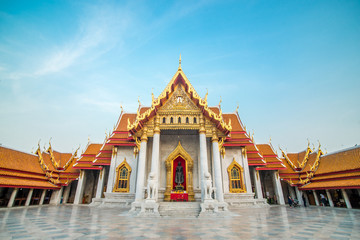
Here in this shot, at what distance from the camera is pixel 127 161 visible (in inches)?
590

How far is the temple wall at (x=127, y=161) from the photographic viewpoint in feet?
46.5

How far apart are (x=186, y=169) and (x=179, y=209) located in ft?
12.2

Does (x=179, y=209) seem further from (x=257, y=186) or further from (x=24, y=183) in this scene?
(x=24, y=183)

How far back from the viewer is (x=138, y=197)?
33.0 ft

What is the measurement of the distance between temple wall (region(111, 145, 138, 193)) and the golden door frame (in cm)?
304

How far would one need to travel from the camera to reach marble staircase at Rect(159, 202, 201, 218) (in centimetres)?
919

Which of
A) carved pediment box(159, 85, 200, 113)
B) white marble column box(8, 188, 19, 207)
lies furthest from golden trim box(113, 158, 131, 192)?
white marble column box(8, 188, 19, 207)

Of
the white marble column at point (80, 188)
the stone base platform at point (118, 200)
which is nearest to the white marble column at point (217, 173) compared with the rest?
the stone base platform at point (118, 200)

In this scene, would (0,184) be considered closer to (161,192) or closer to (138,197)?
(138,197)

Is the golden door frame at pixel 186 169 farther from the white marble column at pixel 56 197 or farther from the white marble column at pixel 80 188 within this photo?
the white marble column at pixel 56 197

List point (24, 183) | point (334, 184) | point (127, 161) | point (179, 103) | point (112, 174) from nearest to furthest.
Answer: point (179, 103), point (334, 184), point (24, 183), point (112, 174), point (127, 161)

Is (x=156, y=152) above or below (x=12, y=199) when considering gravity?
above

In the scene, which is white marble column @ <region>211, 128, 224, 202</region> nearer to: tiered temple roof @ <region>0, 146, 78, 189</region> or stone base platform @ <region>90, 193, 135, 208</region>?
stone base platform @ <region>90, 193, 135, 208</region>

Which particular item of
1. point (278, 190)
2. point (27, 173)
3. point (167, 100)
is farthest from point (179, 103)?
point (27, 173)
